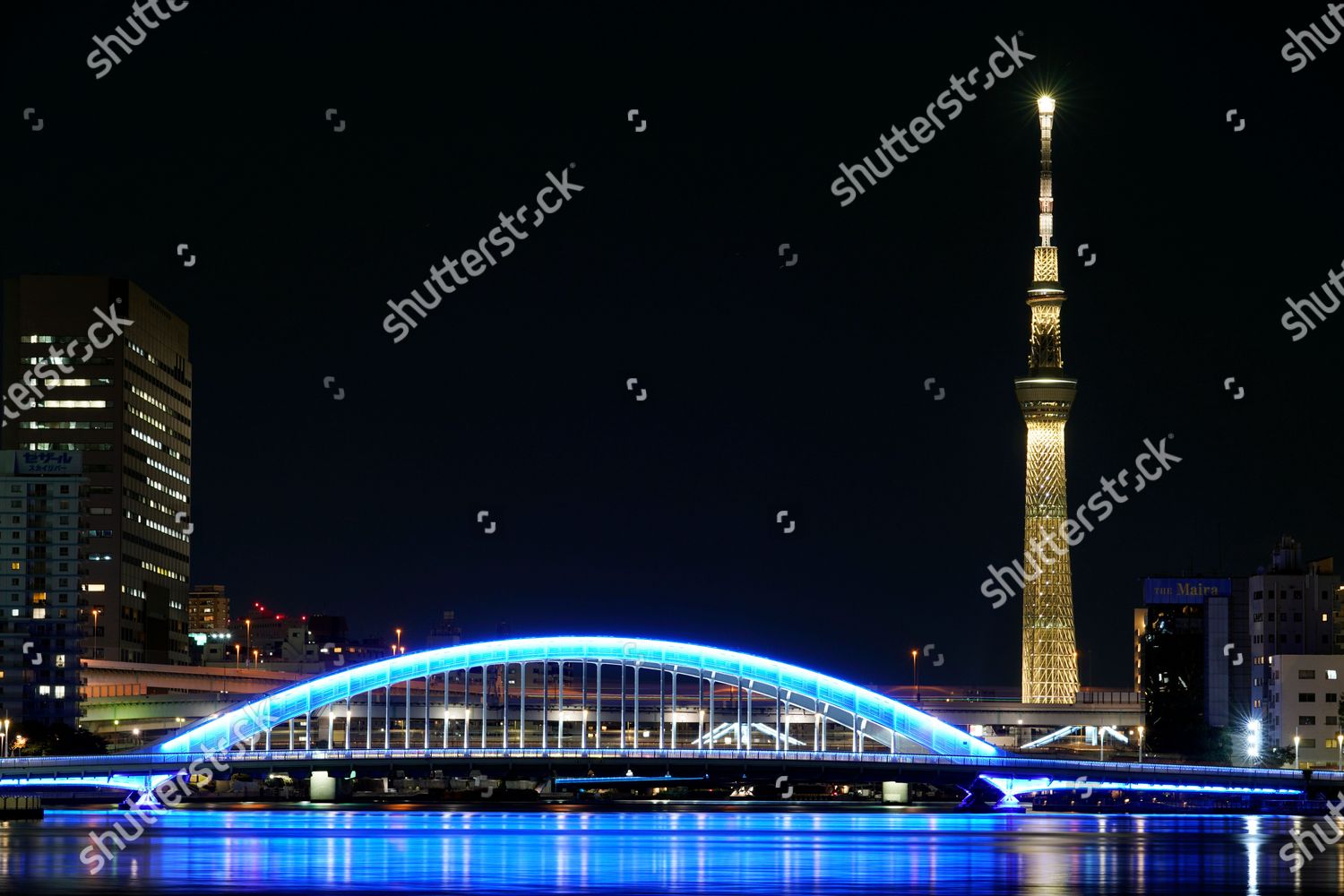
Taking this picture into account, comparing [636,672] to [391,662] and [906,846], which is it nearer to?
[391,662]

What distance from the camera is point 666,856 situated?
3738 inches

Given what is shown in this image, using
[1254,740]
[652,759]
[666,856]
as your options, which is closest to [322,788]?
[652,759]

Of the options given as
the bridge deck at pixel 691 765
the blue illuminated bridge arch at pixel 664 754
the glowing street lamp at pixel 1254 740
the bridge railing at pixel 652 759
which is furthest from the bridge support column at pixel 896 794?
the glowing street lamp at pixel 1254 740

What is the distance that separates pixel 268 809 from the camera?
487ft

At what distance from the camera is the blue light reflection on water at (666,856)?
79750 millimetres

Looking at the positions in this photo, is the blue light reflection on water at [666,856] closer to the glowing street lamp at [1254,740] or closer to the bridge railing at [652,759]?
the bridge railing at [652,759]

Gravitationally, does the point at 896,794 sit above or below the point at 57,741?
below

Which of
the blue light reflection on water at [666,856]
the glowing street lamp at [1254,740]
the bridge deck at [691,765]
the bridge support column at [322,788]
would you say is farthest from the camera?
the glowing street lamp at [1254,740]

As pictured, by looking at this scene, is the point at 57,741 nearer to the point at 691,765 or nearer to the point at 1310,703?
the point at 691,765

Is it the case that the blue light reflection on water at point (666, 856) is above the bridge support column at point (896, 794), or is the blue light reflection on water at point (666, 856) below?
above

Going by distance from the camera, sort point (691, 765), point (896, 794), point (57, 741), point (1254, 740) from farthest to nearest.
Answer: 1. point (1254, 740)
2. point (57, 741)
3. point (896, 794)
4. point (691, 765)

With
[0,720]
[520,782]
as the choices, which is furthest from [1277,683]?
[0,720]

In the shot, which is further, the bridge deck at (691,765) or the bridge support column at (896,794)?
the bridge support column at (896,794)

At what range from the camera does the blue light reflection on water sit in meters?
79.8
